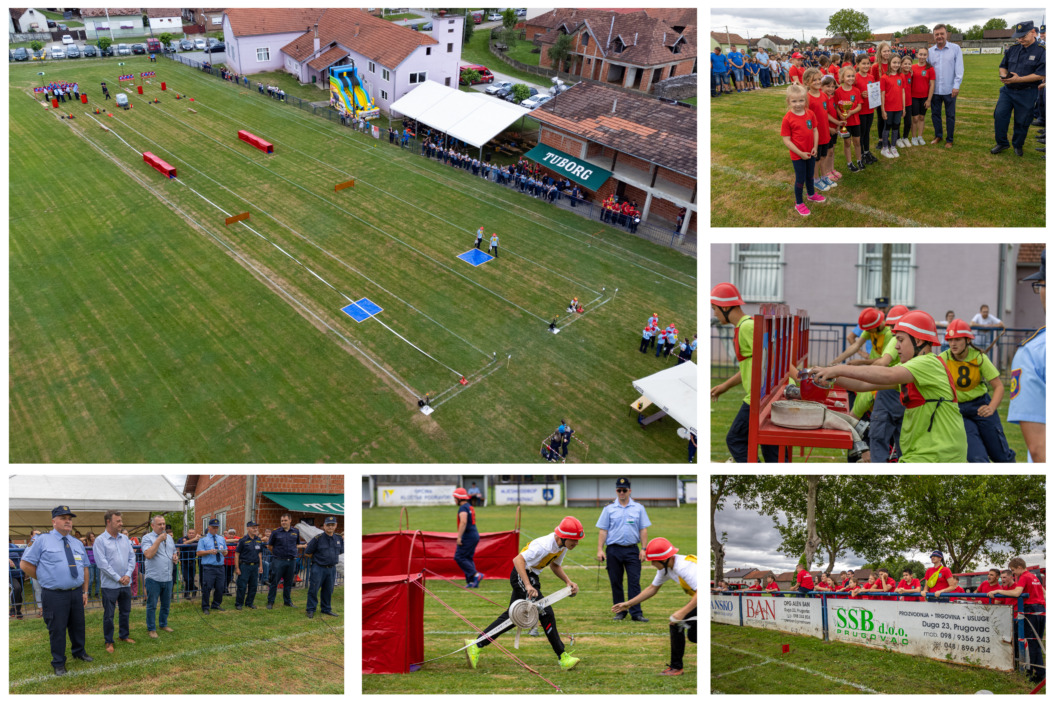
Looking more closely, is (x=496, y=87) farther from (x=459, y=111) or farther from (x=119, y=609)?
(x=119, y=609)

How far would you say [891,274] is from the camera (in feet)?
66.6

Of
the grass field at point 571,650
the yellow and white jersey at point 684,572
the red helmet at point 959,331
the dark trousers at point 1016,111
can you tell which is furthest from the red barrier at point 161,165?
the red helmet at point 959,331

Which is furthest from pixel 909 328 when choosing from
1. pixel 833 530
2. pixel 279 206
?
pixel 279 206

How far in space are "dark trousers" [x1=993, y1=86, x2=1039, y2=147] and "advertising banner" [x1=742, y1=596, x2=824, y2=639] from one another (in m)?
7.41

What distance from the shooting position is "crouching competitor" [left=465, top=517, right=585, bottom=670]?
754 centimetres

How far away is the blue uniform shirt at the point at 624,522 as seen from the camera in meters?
8.30

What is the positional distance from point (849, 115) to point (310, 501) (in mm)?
9494

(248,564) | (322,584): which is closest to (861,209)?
(322,584)

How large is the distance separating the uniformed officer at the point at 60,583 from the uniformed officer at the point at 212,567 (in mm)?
1784

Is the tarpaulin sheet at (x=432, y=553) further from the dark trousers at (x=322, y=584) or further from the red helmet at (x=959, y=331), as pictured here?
the red helmet at (x=959, y=331)

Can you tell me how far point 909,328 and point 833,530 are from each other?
29.9ft

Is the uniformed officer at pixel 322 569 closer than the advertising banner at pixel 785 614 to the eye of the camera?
Yes

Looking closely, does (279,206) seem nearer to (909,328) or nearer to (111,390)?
(111,390)

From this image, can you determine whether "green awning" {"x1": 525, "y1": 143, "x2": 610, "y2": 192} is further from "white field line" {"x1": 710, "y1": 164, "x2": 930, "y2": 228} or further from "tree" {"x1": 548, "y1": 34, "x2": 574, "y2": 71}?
"tree" {"x1": 548, "y1": 34, "x2": 574, "y2": 71}
